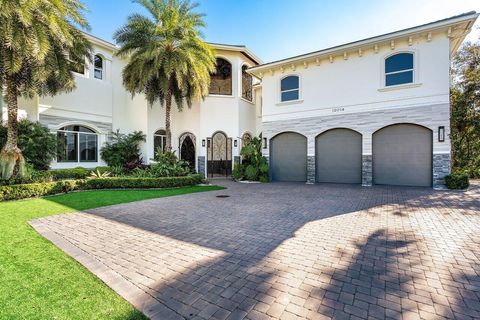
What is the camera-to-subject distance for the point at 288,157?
1572 cm

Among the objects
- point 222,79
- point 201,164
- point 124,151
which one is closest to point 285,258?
point 201,164

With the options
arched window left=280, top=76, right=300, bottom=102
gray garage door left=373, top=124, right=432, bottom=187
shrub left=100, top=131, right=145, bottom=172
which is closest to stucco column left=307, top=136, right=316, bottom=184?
arched window left=280, top=76, right=300, bottom=102

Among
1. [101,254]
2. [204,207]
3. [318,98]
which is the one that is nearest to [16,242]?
[101,254]

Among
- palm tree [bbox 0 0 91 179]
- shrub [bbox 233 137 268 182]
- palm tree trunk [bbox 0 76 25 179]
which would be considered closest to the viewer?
palm tree [bbox 0 0 91 179]

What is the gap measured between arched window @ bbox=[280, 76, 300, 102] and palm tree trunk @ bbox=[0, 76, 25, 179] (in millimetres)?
13362

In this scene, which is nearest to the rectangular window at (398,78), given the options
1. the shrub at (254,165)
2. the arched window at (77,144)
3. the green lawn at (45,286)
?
the shrub at (254,165)

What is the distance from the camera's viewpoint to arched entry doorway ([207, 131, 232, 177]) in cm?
1814

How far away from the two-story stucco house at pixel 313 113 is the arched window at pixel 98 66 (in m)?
0.06

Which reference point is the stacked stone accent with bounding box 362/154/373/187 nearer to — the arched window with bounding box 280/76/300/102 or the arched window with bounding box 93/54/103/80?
the arched window with bounding box 280/76/300/102

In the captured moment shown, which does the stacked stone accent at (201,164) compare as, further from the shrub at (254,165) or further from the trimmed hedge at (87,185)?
the trimmed hedge at (87,185)

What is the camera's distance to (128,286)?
327 cm

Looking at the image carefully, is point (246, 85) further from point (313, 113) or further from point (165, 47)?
point (165, 47)

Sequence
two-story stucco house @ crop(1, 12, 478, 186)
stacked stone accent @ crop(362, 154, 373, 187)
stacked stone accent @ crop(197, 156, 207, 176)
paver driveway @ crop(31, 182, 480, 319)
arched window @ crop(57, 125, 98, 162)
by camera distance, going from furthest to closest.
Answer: stacked stone accent @ crop(197, 156, 207, 176)
arched window @ crop(57, 125, 98, 162)
stacked stone accent @ crop(362, 154, 373, 187)
two-story stucco house @ crop(1, 12, 478, 186)
paver driveway @ crop(31, 182, 480, 319)

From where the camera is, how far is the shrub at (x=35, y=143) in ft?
38.8
